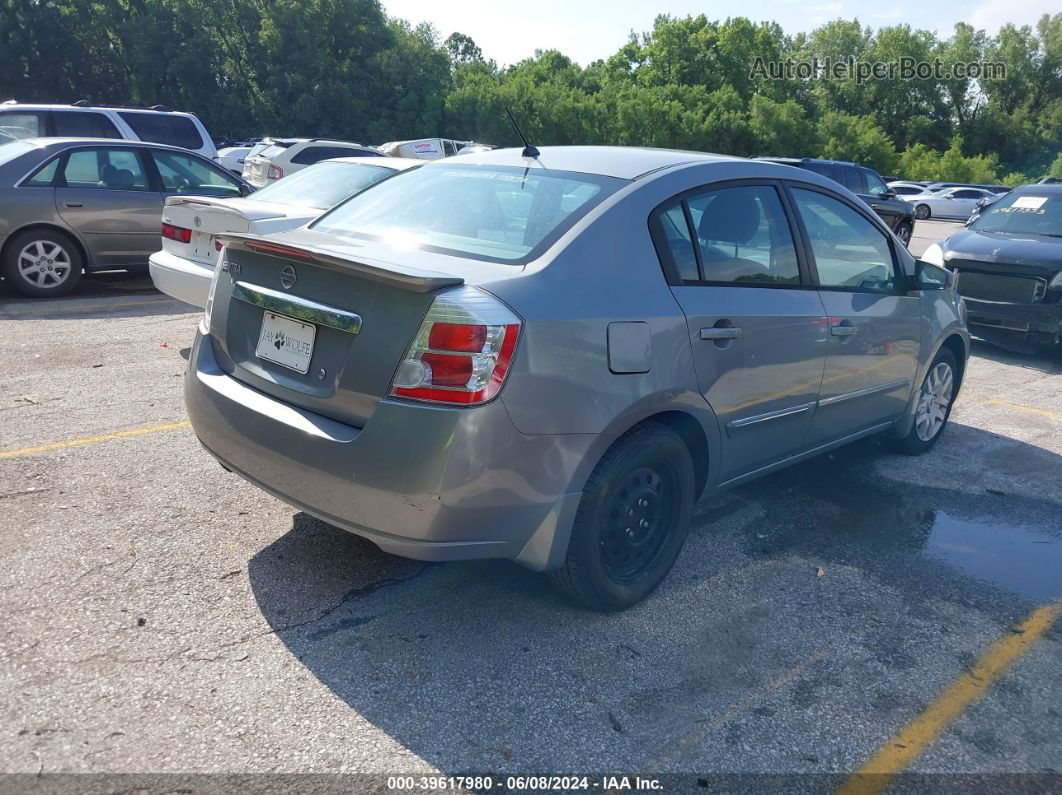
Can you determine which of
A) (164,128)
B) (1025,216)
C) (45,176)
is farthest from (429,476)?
(164,128)

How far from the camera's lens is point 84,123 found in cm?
1252

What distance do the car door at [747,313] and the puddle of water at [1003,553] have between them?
0.89 metres

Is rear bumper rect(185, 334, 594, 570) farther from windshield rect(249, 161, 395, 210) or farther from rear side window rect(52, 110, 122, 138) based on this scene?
rear side window rect(52, 110, 122, 138)

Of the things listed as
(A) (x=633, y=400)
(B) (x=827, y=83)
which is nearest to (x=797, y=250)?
(A) (x=633, y=400)

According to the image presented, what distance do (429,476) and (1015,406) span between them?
5.89 m

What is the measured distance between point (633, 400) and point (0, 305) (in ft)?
26.0

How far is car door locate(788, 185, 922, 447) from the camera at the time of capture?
14.1 feet

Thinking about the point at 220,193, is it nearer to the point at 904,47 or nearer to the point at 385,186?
the point at 385,186

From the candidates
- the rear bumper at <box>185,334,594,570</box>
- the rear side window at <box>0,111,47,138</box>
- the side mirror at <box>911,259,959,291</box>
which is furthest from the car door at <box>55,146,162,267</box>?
the side mirror at <box>911,259,959,291</box>

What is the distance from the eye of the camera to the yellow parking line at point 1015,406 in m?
6.77

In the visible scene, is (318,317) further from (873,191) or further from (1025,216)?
(873,191)

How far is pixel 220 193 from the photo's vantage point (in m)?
10.2

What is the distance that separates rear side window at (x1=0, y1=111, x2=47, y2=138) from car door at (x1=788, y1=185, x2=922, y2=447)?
38.6 feet

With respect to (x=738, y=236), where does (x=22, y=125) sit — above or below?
below
